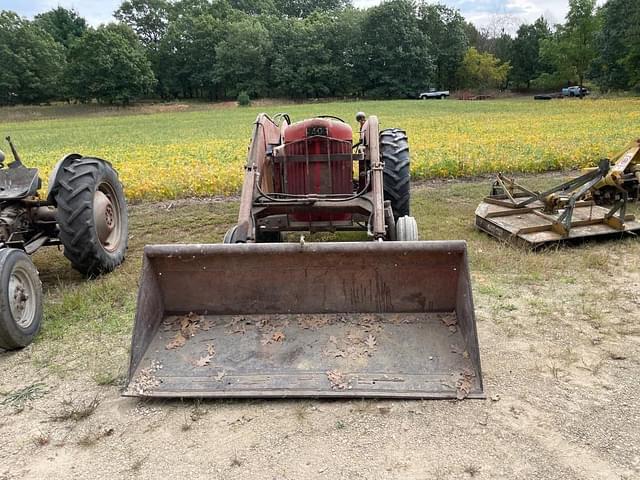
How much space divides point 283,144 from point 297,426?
3.25m

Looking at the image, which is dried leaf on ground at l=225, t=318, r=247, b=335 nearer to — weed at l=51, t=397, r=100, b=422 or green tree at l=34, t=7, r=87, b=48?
weed at l=51, t=397, r=100, b=422

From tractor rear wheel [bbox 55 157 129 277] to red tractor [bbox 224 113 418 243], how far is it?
145cm

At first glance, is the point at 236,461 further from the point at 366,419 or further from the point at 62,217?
the point at 62,217

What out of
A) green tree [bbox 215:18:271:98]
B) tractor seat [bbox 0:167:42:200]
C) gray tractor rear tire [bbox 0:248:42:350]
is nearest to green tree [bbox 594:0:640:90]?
green tree [bbox 215:18:271:98]

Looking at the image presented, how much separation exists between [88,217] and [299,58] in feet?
203

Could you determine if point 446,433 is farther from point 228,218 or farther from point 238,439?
point 228,218

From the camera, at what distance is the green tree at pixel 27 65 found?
57.2 meters

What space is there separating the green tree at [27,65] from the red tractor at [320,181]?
63.6 metres

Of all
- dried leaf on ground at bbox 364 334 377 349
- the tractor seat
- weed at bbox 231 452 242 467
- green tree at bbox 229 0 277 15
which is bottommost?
weed at bbox 231 452 242 467

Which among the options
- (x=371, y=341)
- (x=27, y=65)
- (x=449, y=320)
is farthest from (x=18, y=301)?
(x=27, y=65)

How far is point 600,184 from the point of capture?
637cm

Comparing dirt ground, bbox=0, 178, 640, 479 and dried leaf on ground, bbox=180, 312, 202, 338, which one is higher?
dried leaf on ground, bbox=180, 312, 202, 338

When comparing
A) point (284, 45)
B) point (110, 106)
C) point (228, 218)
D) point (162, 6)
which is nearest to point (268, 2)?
point (162, 6)

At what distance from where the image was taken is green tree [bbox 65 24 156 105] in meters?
57.0
